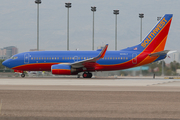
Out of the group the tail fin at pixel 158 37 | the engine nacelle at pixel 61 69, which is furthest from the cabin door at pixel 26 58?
the tail fin at pixel 158 37

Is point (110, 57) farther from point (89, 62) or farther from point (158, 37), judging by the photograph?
point (158, 37)

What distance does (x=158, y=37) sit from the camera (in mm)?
43062

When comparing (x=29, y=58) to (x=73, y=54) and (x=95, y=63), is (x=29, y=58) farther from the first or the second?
(x=95, y=63)

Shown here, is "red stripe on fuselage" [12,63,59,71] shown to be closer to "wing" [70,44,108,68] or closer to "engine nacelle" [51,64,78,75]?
"engine nacelle" [51,64,78,75]

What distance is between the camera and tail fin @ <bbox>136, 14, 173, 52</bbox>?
4306cm

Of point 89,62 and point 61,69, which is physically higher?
point 89,62

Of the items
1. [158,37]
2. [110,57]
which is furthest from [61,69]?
[158,37]

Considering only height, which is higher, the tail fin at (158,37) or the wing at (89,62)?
the tail fin at (158,37)

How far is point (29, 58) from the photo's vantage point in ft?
143

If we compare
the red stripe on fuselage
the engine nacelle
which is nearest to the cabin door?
the red stripe on fuselage

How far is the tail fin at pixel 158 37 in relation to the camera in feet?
141

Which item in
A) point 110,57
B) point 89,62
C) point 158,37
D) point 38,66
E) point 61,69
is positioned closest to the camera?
point 61,69

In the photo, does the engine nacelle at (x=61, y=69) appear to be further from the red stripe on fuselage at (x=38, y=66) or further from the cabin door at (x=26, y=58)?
the cabin door at (x=26, y=58)

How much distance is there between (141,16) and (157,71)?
90.0 ft
